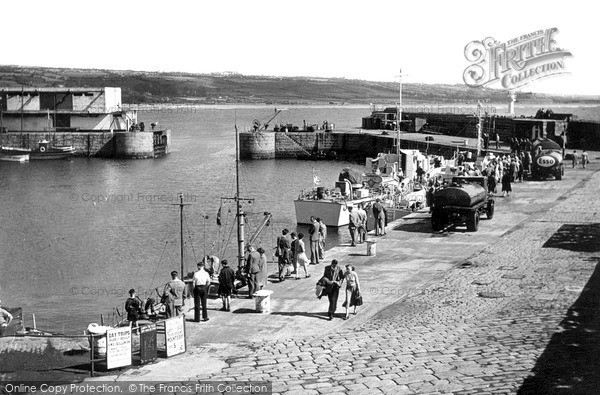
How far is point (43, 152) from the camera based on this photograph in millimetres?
95438

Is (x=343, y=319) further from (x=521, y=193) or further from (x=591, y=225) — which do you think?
(x=521, y=193)

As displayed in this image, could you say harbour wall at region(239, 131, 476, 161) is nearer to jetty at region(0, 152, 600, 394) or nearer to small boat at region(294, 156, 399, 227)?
small boat at region(294, 156, 399, 227)

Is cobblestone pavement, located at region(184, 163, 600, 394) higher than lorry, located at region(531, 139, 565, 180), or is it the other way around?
lorry, located at region(531, 139, 565, 180)

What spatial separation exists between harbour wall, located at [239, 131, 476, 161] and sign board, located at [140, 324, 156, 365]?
79.2 metres

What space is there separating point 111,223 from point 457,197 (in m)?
25.4

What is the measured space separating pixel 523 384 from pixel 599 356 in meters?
2.01

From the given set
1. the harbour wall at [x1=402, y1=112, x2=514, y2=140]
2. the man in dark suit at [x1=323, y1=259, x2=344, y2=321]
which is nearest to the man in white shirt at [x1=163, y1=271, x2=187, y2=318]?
the man in dark suit at [x1=323, y1=259, x2=344, y2=321]

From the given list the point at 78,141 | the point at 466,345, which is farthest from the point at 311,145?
the point at 466,345

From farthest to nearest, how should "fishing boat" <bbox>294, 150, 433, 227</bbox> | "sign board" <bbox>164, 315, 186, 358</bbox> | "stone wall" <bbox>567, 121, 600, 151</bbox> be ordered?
"stone wall" <bbox>567, 121, 600, 151</bbox>, "fishing boat" <bbox>294, 150, 433, 227</bbox>, "sign board" <bbox>164, 315, 186, 358</bbox>

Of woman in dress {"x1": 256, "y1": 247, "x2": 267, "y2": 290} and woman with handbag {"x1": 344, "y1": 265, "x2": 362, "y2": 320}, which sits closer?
woman with handbag {"x1": 344, "y1": 265, "x2": 362, "y2": 320}

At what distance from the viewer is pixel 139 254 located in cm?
3875

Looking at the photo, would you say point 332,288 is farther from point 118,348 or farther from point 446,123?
point 446,123

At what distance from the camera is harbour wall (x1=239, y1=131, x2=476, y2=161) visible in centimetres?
9875

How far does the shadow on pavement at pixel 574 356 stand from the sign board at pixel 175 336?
20.8ft
